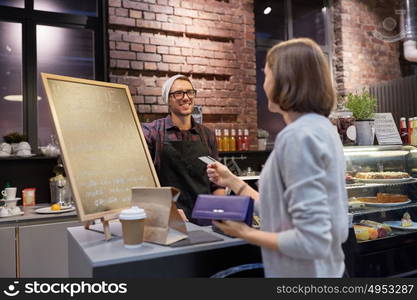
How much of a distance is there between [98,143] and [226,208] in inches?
29.2

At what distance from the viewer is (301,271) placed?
117cm

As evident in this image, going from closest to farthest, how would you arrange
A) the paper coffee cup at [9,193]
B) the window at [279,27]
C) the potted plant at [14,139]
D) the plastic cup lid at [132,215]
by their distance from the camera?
the plastic cup lid at [132,215] < the paper coffee cup at [9,193] < the potted plant at [14,139] < the window at [279,27]

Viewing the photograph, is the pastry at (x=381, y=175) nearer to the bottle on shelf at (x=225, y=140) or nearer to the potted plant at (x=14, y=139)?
the bottle on shelf at (x=225, y=140)

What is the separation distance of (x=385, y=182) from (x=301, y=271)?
2.02m

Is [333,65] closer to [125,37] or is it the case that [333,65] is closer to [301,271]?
[125,37]

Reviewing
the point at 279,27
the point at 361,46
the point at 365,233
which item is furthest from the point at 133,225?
the point at 361,46

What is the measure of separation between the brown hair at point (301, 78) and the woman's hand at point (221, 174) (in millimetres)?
567


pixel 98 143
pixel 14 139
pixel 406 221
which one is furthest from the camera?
pixel 14 139

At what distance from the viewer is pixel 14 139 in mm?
3605

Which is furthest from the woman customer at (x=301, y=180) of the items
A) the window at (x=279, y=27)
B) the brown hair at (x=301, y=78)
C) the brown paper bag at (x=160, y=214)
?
the window at (x=279, y=27)

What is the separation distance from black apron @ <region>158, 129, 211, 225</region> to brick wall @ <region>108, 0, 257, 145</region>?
1.67 m

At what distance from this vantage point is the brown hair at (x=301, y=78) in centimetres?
117

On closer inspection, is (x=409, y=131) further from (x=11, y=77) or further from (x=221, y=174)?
(x=11, y=77)

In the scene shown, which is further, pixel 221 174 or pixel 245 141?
pixel 245 141
